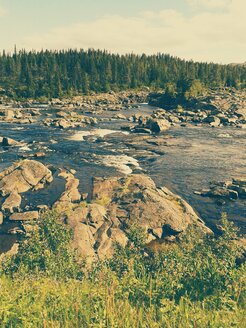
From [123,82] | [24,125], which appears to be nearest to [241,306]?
[24,125]

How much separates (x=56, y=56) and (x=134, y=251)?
18107 cm

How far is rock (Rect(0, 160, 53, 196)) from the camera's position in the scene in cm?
3219

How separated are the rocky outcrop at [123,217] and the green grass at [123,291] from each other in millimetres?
5962

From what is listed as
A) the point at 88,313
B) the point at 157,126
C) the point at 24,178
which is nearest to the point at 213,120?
the point at 157,126

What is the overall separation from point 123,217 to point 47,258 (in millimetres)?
12698

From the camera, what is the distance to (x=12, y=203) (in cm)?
2906

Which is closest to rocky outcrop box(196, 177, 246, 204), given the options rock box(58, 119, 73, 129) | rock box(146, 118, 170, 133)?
rock box(146, 118, 170, 133)

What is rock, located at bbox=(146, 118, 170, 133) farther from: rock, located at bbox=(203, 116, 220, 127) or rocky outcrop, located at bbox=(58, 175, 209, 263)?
rocky outcrop, located at bbox=(58, 175, 209, 263)

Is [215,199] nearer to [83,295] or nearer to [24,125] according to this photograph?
[83,295]

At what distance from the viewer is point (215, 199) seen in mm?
31703

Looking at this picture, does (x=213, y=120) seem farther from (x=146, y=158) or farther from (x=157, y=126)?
(x=146, y=158)

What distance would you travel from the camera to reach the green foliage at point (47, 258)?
44.0ft

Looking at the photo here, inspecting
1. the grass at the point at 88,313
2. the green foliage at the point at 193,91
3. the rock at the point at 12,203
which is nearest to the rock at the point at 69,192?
the rock at the point at 12,203

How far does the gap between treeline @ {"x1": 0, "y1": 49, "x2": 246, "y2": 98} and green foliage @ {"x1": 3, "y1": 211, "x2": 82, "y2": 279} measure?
386ft
